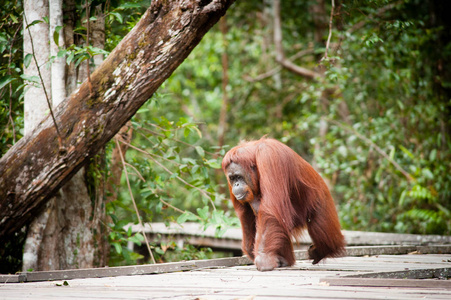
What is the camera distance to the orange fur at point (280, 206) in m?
3.31

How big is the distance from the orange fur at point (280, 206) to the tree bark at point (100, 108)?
0.83 metres

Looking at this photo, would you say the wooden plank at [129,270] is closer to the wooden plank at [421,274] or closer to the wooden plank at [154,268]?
the wooden plank at [154,268]

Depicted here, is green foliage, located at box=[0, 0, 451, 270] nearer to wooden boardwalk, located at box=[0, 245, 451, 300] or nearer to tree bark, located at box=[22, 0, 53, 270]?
tree bark, located at box=[22, 0, 53, 270]

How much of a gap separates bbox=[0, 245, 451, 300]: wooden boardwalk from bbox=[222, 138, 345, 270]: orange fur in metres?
0.17

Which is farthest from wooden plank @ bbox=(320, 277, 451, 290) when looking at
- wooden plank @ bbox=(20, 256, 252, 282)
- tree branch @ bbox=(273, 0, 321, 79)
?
tree branch @ bbox=(273, 0, 321, 79)

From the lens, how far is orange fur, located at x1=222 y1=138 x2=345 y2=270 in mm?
3314

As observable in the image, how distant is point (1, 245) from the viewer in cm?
365

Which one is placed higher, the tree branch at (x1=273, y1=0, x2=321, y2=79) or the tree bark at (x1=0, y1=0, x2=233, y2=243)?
the tree branch at (x1=273, y1=0, x2=321, y2=79)

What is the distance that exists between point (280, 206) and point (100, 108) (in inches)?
54.7

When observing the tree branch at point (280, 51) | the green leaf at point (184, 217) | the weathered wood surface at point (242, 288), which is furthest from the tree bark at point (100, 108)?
the tree branch at point (280, 51)

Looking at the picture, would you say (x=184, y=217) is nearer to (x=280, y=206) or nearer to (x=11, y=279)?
(x=280, y=206)

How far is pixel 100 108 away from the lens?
3.38 m

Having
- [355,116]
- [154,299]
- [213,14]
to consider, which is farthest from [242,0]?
[154,299]

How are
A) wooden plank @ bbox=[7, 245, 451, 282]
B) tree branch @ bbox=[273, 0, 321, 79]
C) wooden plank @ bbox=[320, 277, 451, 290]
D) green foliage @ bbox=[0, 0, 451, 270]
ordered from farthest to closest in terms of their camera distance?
tree branch @ bbox=[273, 0, 321, 79]
green foliage @ bbox=[0, 0, 451, 270]
wooden plank @ bbox=[7, 245, 451, 282]
wooden plank @ bbox=[320, 277, 451, 290]
